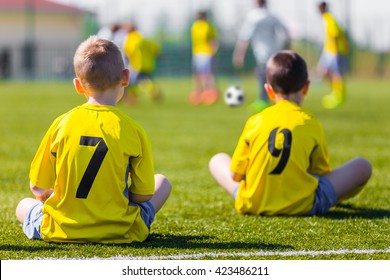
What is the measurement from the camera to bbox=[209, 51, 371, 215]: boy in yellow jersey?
212 inches

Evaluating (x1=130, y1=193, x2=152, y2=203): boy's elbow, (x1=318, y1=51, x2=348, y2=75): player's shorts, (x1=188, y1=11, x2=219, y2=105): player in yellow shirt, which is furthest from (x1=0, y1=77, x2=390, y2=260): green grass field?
(x1=188, y1=11, x2=219, y2=105): player in yellow shirt

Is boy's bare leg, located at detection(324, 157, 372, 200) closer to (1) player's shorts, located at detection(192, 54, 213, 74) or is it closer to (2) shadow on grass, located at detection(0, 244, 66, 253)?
(2) shadow on grass, located at detection(0, 244, 66, 253)

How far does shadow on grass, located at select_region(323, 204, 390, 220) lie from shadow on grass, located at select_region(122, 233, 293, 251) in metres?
1.12

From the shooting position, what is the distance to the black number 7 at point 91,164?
4.33 metres

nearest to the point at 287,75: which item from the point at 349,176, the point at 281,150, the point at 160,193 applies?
the point at 281,150

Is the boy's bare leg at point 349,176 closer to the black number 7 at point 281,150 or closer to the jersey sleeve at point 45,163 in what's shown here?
the black number 7 at point 281,150

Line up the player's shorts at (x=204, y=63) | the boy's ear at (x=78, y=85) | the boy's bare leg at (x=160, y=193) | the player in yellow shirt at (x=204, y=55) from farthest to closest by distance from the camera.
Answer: the player's shorts at (x=204, y=63), the player in yellow shirt at (x=204, y=55), the boy's bare leg at (x=160, y=193), the boy's ear at (x=78, y=85)

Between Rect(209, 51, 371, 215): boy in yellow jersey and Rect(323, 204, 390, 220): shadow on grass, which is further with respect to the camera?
Rect(323, 204, 390, 220): shadow on grass

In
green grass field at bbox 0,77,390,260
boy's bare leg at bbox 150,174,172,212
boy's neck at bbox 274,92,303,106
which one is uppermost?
boy's neck at bbox 274,92,303,106

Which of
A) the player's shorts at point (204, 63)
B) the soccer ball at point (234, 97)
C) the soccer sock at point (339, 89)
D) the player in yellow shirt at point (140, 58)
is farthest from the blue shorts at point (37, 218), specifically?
the player's shorts at point (204, 63)

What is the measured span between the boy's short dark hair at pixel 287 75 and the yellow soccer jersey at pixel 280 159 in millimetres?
105

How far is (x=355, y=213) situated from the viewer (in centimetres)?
581

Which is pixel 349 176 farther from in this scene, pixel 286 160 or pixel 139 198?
pixel 139 198

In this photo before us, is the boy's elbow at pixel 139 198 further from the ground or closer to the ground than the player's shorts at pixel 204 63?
closer to the ground
